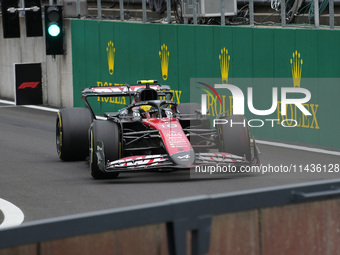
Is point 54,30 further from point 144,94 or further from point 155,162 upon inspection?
point 155,162

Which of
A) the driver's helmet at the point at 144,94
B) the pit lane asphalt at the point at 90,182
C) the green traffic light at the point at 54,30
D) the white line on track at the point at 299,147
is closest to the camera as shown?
the pit lane asphalt at the point at 90,182

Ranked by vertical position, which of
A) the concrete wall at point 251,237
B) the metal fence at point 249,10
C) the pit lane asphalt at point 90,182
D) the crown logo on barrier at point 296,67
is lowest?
the pit lane asphalt at point 90,182

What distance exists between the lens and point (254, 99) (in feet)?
58.4

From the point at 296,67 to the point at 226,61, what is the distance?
231 centimetres

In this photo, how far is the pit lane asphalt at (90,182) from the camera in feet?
36.4

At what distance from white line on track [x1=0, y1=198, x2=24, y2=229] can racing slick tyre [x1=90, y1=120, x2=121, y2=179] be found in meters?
1.59

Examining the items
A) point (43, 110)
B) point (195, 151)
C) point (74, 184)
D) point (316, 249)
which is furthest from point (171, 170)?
point (43, 110)

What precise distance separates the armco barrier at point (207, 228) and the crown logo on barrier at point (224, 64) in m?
13.7

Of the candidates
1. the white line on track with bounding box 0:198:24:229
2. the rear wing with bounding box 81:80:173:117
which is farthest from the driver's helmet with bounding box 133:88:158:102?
the white line on track with bounding box 0:198:24:229

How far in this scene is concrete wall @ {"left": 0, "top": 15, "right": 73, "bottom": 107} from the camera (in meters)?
25.2

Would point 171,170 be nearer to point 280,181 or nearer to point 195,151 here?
point 195,151

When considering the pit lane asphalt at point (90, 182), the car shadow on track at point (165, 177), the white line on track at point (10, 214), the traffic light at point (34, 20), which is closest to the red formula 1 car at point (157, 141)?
the car shadow on track at point (165, 177)

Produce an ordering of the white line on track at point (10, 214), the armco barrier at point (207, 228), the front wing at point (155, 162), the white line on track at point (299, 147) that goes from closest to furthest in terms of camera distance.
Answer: the armco barrier at point (207, 228) < the white line on track at point (10, 214) < the front wing at point (155, 162) < the white line on track at point (299, 147)

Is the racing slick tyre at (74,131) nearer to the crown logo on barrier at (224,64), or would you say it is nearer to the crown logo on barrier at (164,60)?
the crown logo on barrier at (224,64)
